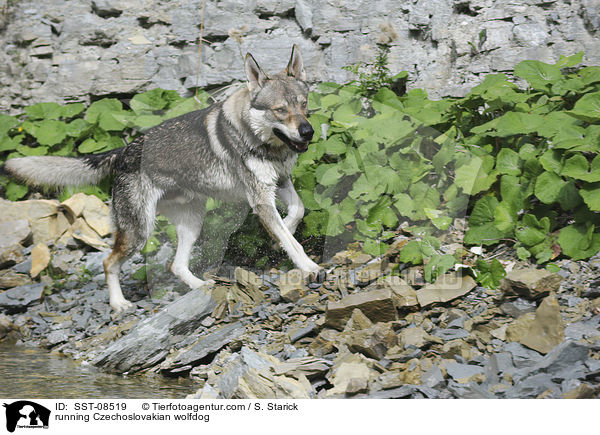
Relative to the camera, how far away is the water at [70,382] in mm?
3338

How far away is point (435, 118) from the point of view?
481 cm

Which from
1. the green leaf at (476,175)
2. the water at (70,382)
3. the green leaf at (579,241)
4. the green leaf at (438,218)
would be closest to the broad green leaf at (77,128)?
the water at (70,382)

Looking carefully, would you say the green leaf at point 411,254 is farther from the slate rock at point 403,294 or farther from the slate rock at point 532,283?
the slate rock at point 532,283

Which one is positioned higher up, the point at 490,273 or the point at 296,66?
the point at 296,66

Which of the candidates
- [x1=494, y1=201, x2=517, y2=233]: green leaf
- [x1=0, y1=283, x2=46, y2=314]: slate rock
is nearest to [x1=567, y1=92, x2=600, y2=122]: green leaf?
[x1=494, y1=201, x2=517, y2=233]: green leaf

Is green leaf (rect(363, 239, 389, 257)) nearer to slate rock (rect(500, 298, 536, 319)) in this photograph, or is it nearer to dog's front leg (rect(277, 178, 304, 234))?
dog's front leg (rect(277, 178, 304, 234))

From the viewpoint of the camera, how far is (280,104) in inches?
177

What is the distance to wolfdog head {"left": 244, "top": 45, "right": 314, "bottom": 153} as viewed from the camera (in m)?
4.37

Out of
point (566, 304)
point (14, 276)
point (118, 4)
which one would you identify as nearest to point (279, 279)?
point (566, 304)

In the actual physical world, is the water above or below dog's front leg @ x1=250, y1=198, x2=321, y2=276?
below

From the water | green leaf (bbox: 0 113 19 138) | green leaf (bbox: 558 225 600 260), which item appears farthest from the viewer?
green leaf (bbox: 0 113 19 138)

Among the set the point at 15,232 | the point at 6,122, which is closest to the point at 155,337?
the point at 15,232

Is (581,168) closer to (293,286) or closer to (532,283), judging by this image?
(532,283)
